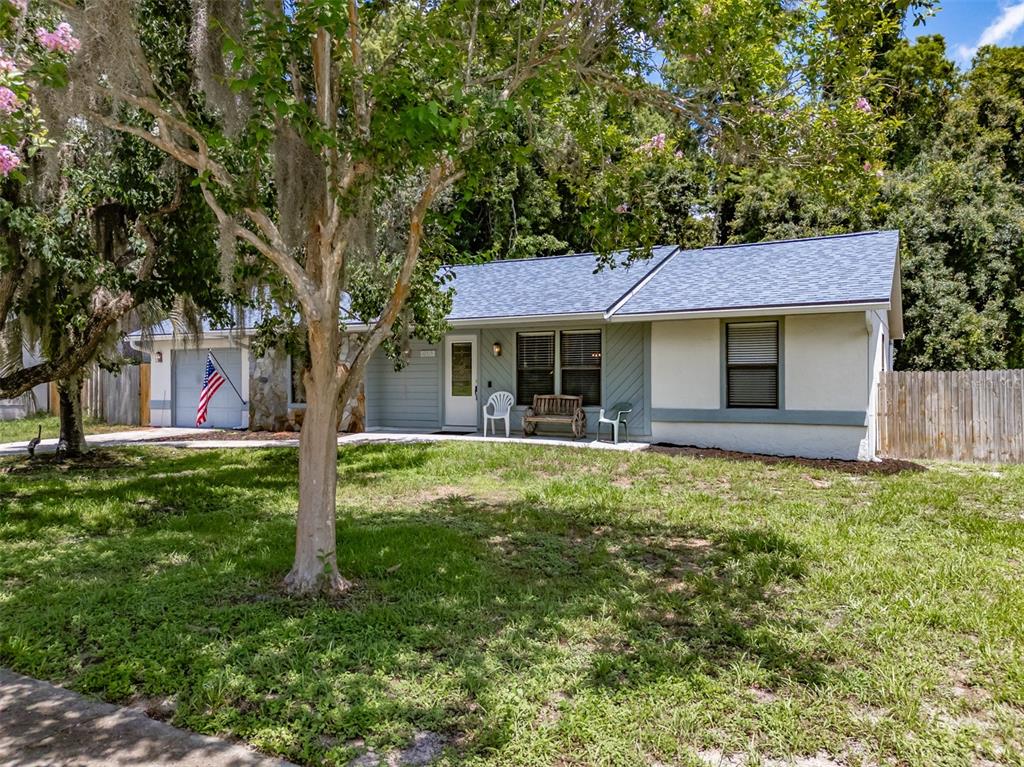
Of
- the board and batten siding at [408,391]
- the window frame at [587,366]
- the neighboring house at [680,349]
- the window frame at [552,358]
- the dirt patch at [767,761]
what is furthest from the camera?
the board and batten siding at [408,391]

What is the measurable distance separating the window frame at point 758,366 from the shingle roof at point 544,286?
1766mm

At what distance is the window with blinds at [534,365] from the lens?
13.1 meters

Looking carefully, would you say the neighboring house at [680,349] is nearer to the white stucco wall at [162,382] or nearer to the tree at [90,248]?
the white stucco wall at [162,382]

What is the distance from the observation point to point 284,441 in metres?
13.2

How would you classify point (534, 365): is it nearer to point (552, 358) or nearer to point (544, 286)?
point (552, 358)

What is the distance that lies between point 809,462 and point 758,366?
182cm

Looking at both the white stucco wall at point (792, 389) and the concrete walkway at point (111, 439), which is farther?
the concrete walkway at point (111, 439)

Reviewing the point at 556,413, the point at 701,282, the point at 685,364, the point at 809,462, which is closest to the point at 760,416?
the point at 809,462

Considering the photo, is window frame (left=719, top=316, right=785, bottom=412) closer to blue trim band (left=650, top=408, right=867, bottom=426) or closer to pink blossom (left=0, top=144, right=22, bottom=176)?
blue trim band (left=650, top=408, right=867, bottom=426)

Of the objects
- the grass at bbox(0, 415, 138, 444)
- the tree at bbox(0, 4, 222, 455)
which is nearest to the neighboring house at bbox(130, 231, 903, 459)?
the grass at bbox(0, 415, 138, 444)

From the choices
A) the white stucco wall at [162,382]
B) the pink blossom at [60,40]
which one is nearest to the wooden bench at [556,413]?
the pink blossom at [60,40]

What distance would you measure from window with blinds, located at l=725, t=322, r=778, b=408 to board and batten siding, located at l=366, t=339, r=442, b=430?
5988mm

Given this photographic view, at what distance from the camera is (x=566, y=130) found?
23.0ft

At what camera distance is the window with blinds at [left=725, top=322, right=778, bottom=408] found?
429 inches
